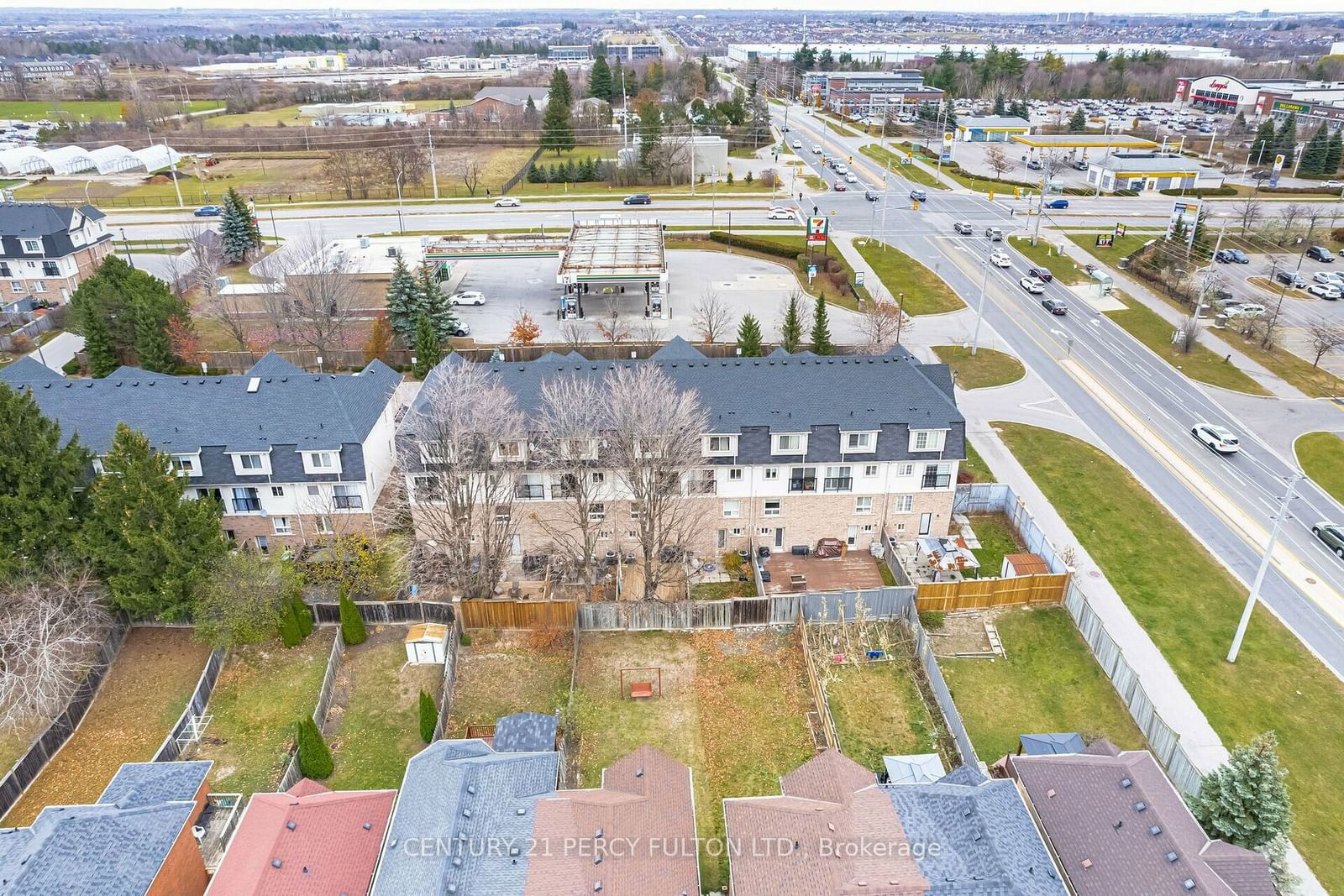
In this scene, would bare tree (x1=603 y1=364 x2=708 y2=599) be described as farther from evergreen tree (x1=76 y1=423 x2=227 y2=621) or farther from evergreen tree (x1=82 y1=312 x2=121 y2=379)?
evergreen tree (x1=82 y1=312 x2=121 y2=379)

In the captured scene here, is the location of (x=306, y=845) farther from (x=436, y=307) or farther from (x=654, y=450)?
(x=436, y=307)

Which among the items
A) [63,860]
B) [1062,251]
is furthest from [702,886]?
[1062,251]

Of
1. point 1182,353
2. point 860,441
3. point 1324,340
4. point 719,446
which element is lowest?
point 1182,353

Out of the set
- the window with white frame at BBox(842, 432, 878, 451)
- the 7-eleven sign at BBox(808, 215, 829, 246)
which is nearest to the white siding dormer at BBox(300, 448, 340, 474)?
the window with white frame at BBox(842, 432, 878, 451)

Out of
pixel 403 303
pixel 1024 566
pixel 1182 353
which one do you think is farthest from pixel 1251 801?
pixel 403 303

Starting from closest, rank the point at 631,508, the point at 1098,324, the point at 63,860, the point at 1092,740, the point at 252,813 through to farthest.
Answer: the point at 63,860, the point at 252,813, the point at 1092,740, the point at 631,508, the point at 1098,324

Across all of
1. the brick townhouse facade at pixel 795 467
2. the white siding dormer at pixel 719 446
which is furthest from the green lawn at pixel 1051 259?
the white siding dormer at pixel 719 446

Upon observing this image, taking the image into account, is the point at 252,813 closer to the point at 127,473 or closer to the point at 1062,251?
the point at 127,473
